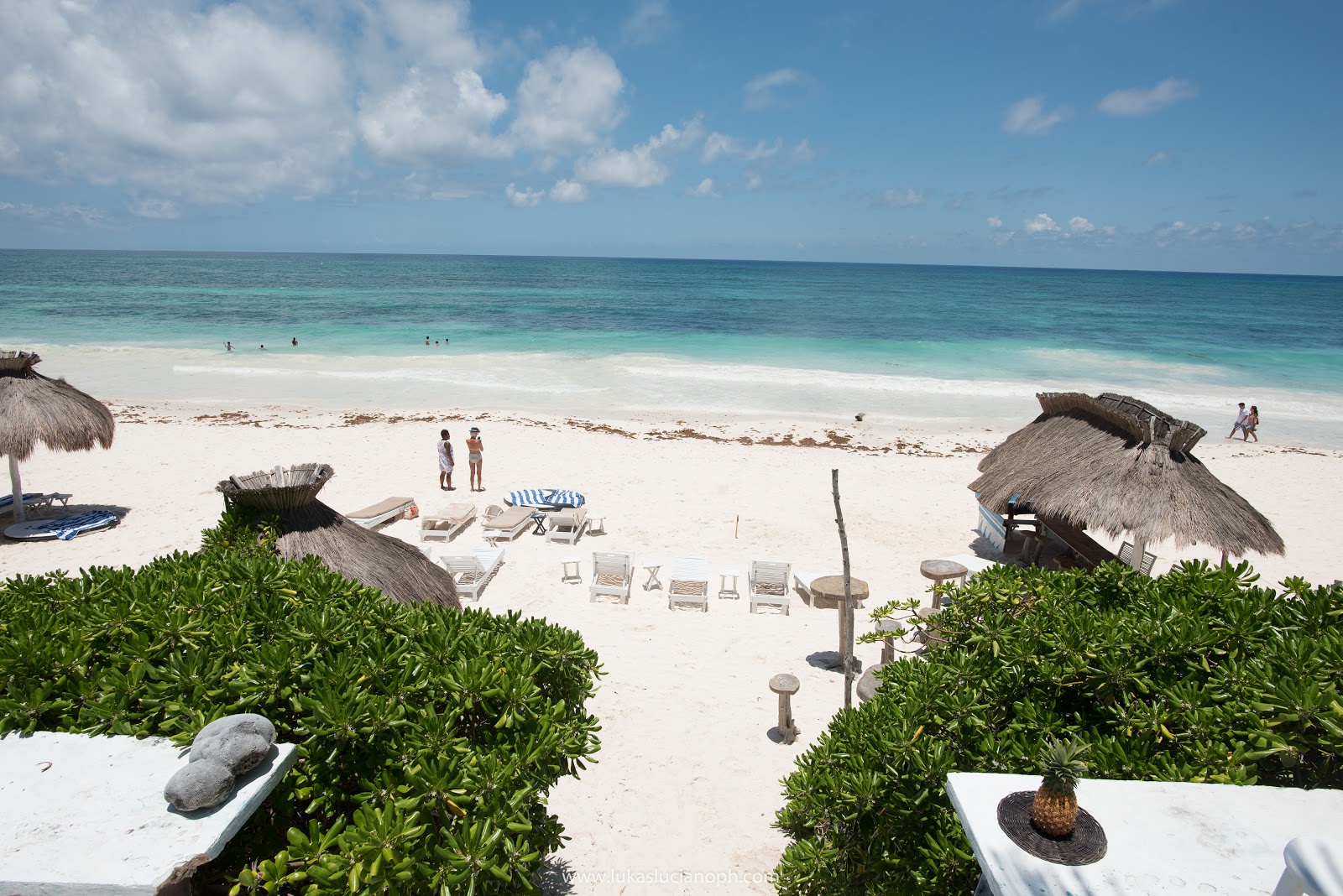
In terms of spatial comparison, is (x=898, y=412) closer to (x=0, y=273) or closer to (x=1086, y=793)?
(x=1086, y=793)

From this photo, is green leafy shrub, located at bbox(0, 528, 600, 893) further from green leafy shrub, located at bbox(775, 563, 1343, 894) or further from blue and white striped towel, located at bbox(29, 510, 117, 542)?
blue and white striped towel, located at bbox(29, 510, 117, 542)

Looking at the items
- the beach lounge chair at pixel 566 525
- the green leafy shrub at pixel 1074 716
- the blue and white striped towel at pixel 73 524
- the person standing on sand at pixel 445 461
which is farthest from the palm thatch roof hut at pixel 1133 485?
the blue and white striped towel at pixel 73 524

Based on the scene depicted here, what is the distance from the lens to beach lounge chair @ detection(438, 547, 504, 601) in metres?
9.64

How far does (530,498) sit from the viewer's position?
12.8m

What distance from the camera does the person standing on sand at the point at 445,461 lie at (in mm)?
13867

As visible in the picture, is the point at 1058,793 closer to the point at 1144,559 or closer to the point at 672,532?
the point at 1144,559

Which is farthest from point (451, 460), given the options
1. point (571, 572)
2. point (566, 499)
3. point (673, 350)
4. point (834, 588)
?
point (673, 350)

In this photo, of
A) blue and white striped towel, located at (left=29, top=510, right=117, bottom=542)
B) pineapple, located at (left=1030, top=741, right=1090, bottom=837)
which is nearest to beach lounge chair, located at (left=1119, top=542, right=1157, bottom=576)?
pineapple, located at (left=1030, top=741, right=1090, bottom=837)

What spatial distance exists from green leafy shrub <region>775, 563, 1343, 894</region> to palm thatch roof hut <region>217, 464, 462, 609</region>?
12.9 ft

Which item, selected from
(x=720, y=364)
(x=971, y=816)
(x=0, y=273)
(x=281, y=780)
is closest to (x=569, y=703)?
(x=281, y=780)

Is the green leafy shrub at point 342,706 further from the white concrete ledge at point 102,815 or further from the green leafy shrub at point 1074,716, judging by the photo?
the green leafy shrub at point 1074,716

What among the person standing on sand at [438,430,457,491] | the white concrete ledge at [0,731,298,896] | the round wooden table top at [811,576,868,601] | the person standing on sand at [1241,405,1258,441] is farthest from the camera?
the person standing on sand at [1241,405,1258,441]

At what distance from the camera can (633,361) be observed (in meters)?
33.4

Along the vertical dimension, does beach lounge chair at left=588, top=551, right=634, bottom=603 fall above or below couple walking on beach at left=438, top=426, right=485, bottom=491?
below
